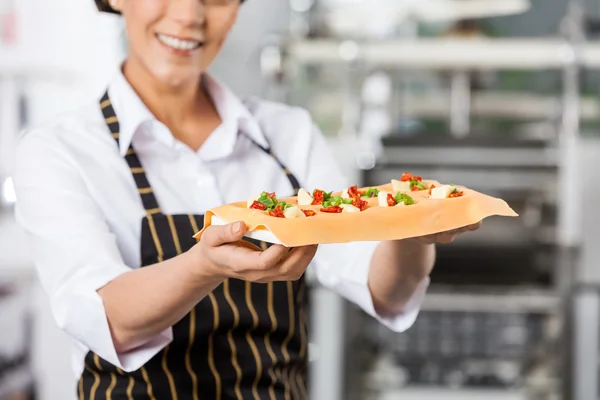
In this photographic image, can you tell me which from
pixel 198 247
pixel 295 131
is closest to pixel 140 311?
pixel 198 247

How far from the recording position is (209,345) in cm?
147

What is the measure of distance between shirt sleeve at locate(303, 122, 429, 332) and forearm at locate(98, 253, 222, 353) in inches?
15.3

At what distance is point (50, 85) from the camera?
3.57 meters

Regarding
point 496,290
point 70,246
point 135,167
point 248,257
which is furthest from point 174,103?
point 496,290

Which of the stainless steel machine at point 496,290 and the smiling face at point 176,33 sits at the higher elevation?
the smiling face at point 176,33

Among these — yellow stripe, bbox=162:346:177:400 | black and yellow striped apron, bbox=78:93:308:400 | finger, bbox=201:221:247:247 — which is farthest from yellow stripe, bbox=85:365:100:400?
finger, bbox=201:221:247:247

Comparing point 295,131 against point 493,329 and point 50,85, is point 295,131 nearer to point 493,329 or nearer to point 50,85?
point 493,329

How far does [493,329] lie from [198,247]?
221cm

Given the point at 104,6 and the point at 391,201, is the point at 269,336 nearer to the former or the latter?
the point at 391,201

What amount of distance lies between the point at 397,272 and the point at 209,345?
325 mm

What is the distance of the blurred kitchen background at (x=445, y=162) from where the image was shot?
3.17 m

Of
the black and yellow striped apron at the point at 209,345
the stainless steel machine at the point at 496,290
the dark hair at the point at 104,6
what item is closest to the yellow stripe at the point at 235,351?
the black and yellow striped apron at the point at 209,345

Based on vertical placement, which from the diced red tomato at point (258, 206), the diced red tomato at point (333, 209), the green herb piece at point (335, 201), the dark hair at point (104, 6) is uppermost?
the dark hair at point (104, 6)

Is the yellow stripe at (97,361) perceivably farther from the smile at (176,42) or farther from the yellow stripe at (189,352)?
the smile at (176,42)
